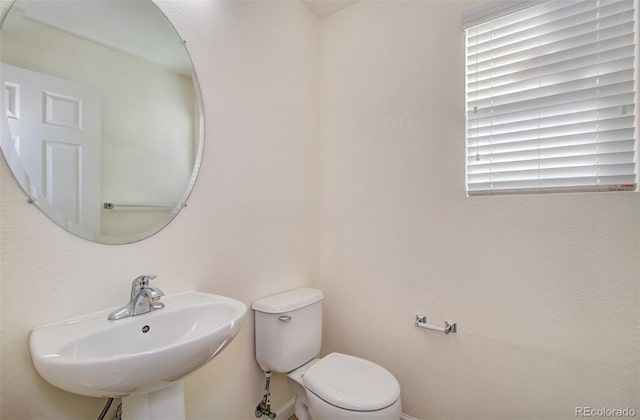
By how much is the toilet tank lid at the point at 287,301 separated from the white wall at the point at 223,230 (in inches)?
2.1

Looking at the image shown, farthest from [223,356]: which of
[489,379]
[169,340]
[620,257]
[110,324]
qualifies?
[620,257]

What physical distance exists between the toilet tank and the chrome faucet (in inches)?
21.5

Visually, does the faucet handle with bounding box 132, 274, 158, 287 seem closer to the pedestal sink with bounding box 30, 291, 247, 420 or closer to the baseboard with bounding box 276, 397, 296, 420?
Result: the pedestal sink with bounding box 30, 291, 247, 420

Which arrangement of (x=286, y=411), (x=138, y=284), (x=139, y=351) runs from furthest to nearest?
(x=286, y=411) < (x=138, y=284) < (x=139, y=351)

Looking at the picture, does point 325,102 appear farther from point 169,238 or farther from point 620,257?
point 620,257

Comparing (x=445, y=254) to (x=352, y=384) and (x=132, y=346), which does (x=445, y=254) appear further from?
(x=132, y=346)

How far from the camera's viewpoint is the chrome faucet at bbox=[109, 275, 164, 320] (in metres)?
0.92

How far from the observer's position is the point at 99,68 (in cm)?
97

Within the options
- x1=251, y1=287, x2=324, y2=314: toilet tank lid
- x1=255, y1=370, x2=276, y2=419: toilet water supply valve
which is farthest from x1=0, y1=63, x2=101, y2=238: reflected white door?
x1=255, y1=370, x2=276, y2=419: toilet water supply valve

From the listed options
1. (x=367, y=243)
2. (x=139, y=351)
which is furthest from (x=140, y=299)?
(x=367, y=243)

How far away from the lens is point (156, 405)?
88 cm

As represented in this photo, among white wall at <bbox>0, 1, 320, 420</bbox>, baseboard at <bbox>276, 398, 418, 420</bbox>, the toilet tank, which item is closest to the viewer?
white wall at <bbox>0, 1, 320, 420</bbox>

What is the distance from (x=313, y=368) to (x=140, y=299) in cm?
84

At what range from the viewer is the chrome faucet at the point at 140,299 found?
917mm
